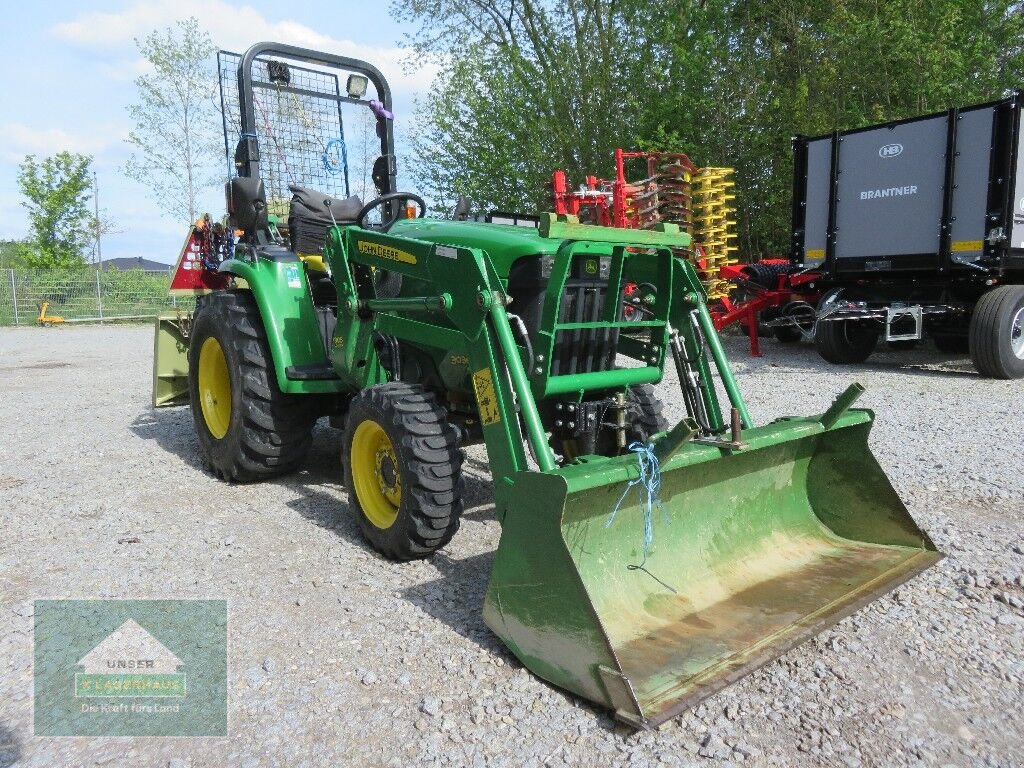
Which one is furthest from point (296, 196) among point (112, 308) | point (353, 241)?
point (112, 308)

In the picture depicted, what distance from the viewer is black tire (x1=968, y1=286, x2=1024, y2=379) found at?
8.23 meters

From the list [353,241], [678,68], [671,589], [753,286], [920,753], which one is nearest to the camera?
[920,753]

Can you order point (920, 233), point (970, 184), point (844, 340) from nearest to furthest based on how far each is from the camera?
point (970, 184)
point (920, 233)
point (844, 340)

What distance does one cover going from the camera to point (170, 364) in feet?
20.4

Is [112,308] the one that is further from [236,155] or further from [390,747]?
[390,747]

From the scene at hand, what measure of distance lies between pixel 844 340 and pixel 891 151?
229 centimetres

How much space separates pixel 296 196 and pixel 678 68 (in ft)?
40.2

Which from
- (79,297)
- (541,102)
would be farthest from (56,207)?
(541,102)

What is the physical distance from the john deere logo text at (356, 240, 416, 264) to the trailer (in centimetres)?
677

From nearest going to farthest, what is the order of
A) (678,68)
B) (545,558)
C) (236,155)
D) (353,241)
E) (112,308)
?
1. (545,558)
2. (353,241)
3. (236,155)
4. (678,68)
5. (112,308)

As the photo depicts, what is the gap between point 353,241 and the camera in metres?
4.04

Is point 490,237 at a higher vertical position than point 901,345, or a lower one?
higher

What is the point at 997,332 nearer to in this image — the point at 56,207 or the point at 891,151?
the point at 891,151
